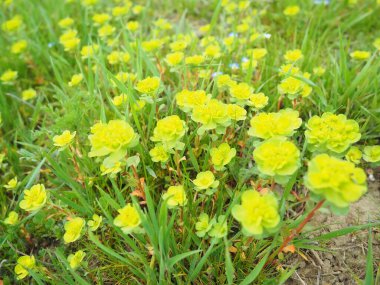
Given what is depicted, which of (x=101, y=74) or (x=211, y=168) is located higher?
(x=101, y=74)

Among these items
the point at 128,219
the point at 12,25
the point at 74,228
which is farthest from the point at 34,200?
the point at 12,25

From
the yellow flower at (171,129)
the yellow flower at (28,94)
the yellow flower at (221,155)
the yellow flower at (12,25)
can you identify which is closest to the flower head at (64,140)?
the yellow flower at (171,129)

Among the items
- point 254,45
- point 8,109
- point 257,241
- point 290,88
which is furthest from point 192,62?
point 8,109

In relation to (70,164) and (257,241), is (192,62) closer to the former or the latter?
(70,164)

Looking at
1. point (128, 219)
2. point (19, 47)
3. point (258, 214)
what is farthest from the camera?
point (19, 47)

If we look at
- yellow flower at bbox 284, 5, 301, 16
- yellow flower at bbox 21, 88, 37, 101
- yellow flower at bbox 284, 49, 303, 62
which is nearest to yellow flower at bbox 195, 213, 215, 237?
yellow flower at bbox 284, 49, 303, 62

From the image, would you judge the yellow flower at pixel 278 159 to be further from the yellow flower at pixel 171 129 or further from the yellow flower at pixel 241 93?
the yellow flower at pixel 241 93

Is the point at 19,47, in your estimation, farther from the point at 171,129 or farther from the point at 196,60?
the point at 171,129
